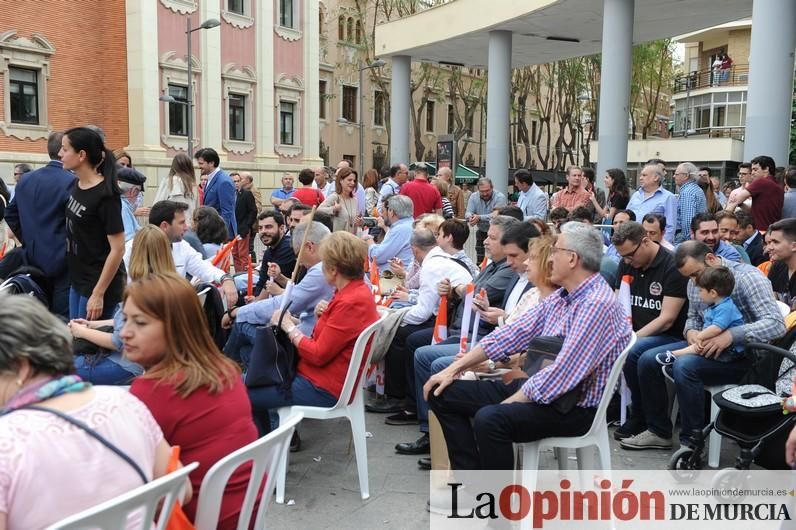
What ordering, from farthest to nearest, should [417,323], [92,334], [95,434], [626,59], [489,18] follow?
[489,18] < [626,59] < [417,323] < [92,334] < [95,434]

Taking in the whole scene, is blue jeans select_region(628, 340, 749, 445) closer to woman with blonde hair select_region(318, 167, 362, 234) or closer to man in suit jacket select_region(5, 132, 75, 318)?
man in suit jacket select_region(5, 132, 75, 318)

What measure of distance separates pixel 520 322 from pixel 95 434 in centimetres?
238

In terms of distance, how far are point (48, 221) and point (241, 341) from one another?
152 centimetres

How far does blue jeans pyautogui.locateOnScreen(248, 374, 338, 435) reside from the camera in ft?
12.7

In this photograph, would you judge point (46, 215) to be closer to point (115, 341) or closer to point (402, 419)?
point (115, 341)

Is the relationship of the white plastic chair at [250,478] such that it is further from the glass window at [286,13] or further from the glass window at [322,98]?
the glass window at [322,98]

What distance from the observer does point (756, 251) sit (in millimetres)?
6785

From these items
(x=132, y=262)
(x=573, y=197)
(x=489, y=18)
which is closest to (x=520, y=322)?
(x=132, y=262)

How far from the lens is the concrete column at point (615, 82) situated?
1180 cm

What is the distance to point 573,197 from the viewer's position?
9609 millimetres

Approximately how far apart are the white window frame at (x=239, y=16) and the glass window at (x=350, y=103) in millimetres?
11078

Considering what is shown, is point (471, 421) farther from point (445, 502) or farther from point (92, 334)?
point (92, 334)

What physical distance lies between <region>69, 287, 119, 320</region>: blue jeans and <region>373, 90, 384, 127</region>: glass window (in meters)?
37.9

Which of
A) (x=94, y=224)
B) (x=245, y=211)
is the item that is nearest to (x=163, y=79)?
(x=245, y=211)
